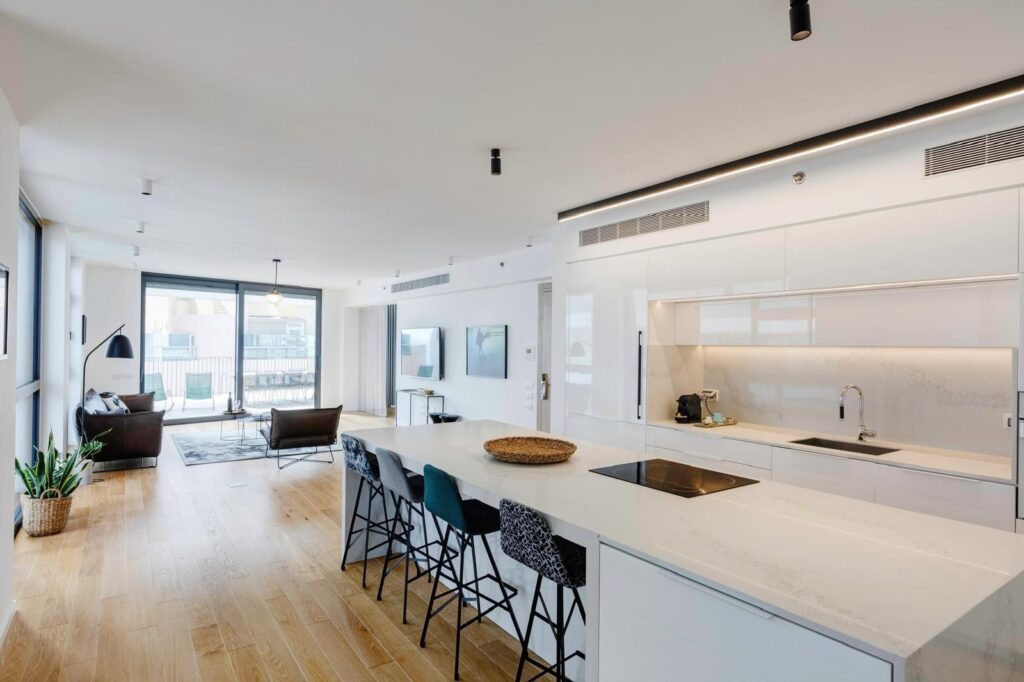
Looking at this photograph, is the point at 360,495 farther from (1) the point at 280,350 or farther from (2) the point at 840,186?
(1) the point at 280,350

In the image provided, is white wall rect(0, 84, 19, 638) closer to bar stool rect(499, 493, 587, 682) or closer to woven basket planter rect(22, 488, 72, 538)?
woven basket planter rect(22, 488, 72, 538)

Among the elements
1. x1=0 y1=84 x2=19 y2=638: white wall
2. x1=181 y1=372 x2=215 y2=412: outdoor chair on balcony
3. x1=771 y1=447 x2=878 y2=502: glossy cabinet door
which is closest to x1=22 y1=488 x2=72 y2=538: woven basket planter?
x1=0 y1=84 x2=19 y2=638: white wall

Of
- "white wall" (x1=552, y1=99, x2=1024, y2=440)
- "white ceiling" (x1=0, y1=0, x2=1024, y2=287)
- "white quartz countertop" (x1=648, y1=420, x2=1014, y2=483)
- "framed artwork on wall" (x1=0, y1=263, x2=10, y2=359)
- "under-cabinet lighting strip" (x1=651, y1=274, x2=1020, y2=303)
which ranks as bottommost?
"white quartz countertop" (x1=648, y1=420, x2=1014, y2=483)

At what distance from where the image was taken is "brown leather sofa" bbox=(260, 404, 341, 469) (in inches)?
243

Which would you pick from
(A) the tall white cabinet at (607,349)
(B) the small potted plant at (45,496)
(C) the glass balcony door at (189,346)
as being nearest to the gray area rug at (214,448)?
(C) the glass balcony door at (189,346)

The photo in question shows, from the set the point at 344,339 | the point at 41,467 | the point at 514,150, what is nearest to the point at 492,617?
the point at 514,150

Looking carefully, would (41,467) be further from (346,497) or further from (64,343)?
(346,497)

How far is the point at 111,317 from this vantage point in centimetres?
847

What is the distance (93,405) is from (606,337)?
19.5 feet

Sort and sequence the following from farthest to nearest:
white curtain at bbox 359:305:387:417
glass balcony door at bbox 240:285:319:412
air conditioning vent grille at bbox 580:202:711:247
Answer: white curtain at bbox 359:305:387:417, glass balcony door at bbox 240:285:319:412, air conditioning vent grille at bbox 580:202:711:247

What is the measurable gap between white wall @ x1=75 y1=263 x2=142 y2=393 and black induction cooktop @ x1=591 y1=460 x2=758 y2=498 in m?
8.96

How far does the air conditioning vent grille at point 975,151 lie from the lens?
246 cm

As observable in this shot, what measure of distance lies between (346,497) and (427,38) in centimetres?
283

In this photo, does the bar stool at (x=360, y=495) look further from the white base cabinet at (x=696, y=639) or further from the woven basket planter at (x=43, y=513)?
the woven basket planter at (x=43, y=513)
